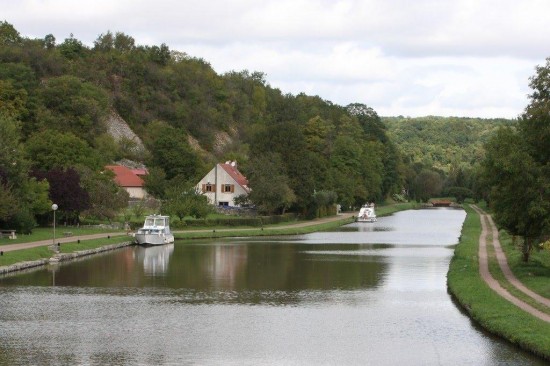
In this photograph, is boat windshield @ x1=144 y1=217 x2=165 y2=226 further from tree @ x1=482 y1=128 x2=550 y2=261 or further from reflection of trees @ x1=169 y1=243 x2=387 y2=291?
tree @ x1=482 y1=128 x2=550 y2=261

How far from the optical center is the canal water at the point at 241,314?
82.1 feet

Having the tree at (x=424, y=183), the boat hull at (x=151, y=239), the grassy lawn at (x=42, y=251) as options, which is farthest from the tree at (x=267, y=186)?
the tree at (x=424, y=183)

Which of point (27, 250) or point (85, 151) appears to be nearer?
point (27, 250)

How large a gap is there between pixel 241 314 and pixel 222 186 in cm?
7221

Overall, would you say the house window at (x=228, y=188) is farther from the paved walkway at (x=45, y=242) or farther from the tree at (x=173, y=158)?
the paved walkway at (x=45, y=242)

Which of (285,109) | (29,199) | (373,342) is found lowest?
(373,342)

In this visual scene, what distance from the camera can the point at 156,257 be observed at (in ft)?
186

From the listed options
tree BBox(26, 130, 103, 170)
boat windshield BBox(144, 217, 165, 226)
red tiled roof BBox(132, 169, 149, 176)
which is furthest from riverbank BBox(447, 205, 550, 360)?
red tiled roof BBox(132, 169, 149, 176)

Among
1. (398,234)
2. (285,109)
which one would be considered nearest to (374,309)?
(398,234)

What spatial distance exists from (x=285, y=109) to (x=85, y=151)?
45.5m

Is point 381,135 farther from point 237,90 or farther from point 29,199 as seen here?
point 29,199

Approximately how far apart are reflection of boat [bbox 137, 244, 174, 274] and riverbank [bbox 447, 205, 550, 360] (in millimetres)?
A: 16099

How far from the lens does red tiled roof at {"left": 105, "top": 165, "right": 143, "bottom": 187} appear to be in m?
105

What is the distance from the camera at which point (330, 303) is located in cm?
3528
